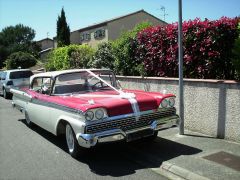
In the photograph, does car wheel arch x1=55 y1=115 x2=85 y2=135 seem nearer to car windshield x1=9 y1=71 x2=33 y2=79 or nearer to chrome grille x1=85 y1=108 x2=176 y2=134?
chrome grille x1=85 y1=108 x2=176 y2=134

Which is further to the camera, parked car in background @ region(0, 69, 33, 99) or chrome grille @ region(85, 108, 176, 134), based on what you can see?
parked car in background @ region(0, 69, 33, 99)

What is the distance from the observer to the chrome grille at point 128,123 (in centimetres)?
538

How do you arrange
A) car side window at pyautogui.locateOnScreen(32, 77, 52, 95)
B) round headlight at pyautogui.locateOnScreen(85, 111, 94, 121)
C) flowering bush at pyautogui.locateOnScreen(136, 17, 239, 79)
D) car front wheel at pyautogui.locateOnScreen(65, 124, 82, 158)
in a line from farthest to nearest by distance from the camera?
1. flowering bush at pyautogui.locateOnScreen(136, 17, 239, 79)
2. car side window at pyautogui.locateOnScreen(32, 77, 52, 95)
3. car front wheel at pyautogui.locateOnScreen(65, 124, 82, 158)
4. round headlight at pyautogui.locateOnScreen(85, 111, 94, 121)

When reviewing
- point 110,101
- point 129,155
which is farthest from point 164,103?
point 129,155

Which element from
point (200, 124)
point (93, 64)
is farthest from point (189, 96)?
point (93, 64)

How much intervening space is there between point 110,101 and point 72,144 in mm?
1159

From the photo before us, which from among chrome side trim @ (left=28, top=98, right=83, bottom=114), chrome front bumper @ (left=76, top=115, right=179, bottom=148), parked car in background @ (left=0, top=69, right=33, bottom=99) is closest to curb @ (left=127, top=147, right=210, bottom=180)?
chrome front bumper @ (left=76, top=115, right=179, bottom=148)

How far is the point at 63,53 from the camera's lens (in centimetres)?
1873

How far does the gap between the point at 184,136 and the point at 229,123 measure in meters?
1.00

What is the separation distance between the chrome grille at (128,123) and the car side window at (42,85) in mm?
2181

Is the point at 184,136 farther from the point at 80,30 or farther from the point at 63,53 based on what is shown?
the point at 80,30

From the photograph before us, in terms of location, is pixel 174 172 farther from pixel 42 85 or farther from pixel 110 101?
pixel 42 85

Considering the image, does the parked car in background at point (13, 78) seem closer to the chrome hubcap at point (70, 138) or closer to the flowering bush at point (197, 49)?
the flowering bush at point (197, 49)

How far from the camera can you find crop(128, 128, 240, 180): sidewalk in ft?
16.0
